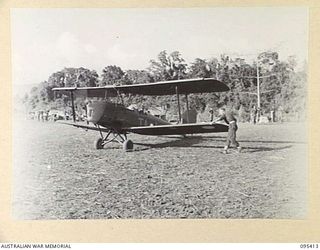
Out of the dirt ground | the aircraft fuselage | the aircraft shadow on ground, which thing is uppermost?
the aircraft fuselage

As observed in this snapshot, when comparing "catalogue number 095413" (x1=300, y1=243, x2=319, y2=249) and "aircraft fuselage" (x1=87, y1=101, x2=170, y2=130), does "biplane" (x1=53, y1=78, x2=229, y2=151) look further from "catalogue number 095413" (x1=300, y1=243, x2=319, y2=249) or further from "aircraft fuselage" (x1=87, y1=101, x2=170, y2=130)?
"catalogue number 095413" (x1=300, y1=243, x2=319, y2=249)

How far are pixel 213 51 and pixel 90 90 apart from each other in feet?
0.91

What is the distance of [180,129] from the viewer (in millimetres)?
1102

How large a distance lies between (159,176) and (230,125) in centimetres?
19

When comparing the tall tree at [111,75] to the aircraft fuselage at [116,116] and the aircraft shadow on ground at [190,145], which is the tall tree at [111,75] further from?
the aircraft shadow on ground at [190,145]

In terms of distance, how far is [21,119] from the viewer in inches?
42.8

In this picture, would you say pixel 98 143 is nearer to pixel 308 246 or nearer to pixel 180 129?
pixel 180 129

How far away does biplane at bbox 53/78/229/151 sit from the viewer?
109 cm

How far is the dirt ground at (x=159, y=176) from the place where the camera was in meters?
1.08

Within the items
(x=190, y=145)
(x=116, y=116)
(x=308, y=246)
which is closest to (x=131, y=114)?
(x=116, y=116)

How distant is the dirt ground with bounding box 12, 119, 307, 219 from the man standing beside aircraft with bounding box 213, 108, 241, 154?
1 centimetres

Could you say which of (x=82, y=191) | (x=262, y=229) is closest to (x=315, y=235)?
(x=262, y=229)

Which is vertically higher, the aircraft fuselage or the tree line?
the tree line

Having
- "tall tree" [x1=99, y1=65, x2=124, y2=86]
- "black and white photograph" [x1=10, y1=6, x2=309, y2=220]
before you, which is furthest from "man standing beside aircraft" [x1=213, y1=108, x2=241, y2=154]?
"tall tree" [x1=99, y1=65, x2=124, y2=86]
